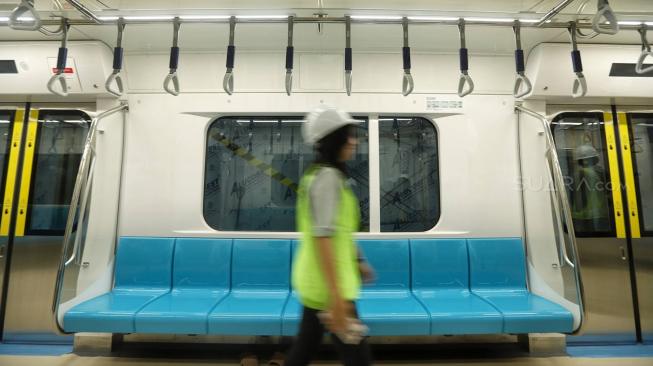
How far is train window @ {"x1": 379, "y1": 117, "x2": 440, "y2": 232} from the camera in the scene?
2.88 meters

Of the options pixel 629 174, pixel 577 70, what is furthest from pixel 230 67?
pixel 629 174

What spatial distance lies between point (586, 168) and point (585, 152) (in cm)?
15

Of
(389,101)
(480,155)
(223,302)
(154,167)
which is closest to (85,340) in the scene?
(223,302)

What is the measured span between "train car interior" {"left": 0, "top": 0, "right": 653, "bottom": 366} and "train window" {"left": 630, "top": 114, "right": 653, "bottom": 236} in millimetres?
19

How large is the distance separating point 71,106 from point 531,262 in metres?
4.48

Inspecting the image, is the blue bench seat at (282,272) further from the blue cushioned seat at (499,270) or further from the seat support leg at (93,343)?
the seat support leg at (93,343)

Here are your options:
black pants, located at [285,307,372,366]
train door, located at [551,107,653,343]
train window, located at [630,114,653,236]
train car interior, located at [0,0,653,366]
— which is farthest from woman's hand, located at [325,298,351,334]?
train window, located at [630,114,653,236]

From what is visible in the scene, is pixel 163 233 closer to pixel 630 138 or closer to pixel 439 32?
pixel 439 32

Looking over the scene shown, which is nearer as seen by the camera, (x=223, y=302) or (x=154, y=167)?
(x=223, y=302)

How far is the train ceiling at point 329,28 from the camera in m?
2.21

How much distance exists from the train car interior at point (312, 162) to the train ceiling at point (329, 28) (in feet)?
0.07

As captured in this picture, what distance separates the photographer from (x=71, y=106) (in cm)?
290

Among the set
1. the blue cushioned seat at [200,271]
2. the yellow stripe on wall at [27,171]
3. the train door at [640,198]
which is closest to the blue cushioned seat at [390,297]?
the blue cushioned seat at [200,271]

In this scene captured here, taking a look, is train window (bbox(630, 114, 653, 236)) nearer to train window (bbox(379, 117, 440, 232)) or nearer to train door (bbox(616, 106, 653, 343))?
train door (bbox(616, 106, 653, 343))
